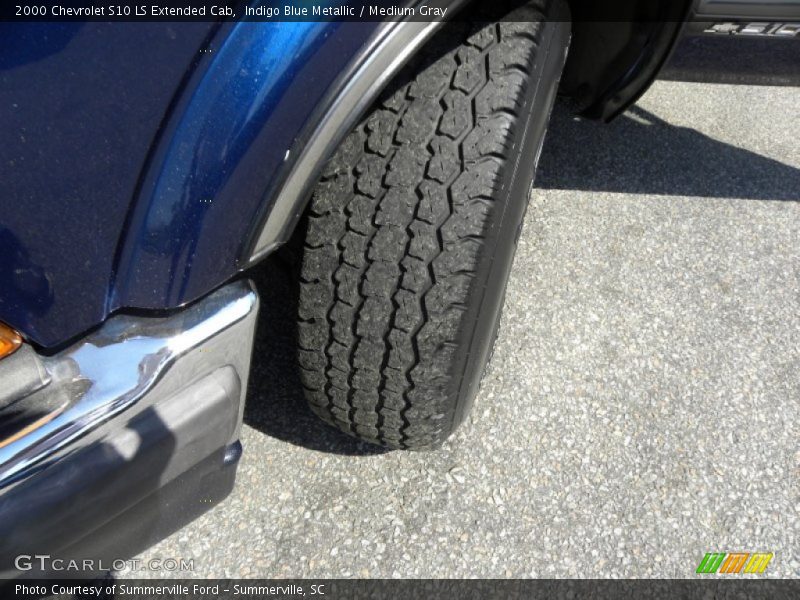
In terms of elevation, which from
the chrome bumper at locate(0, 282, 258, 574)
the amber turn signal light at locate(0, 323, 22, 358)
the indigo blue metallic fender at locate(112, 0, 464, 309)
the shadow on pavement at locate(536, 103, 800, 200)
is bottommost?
the shadow on pavement at locate(536, 103, 800, 200)

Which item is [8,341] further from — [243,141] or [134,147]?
[243,141]

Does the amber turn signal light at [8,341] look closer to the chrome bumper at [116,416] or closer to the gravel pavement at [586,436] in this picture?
the chrome bumper at [116,416]

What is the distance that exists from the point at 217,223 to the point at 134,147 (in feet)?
0.48

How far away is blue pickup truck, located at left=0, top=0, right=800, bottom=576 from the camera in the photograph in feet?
2.75

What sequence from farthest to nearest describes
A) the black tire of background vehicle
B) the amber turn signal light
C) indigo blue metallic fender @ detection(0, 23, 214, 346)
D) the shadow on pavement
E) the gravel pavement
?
the shadow on pavement < the gravel pavement < the black tire of background vehicle < the amber turn signal light < indigo blue metallic fender @ detection(0, 23, 214, 346)

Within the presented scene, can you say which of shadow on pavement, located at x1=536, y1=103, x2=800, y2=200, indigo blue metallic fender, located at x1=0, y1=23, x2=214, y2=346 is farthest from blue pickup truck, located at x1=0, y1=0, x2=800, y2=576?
shadow on pavement, located at x1=536, y1=103, x2=800, y2=200

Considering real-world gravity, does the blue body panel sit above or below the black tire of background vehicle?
above

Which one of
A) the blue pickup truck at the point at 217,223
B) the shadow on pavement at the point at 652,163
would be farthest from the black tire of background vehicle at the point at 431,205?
the shadow on pavement at the point at 652,163

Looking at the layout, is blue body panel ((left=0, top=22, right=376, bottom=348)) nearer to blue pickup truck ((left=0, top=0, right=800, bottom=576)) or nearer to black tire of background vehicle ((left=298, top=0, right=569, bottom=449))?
blue pickup truck ((left=0, top=0, right=800, bottom=576))

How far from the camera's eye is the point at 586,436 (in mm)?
1671

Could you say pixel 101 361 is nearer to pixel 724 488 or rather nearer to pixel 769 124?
pixel 724 488

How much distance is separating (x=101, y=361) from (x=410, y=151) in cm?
59

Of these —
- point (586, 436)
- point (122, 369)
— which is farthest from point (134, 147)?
point (586, 436)

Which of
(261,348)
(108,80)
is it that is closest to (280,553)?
(261,348)
